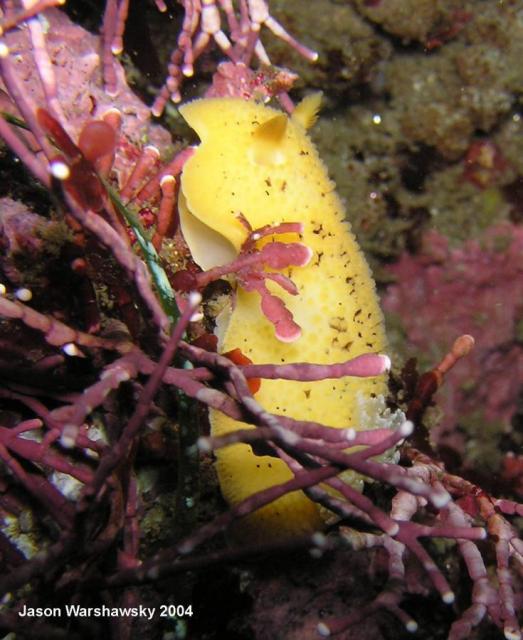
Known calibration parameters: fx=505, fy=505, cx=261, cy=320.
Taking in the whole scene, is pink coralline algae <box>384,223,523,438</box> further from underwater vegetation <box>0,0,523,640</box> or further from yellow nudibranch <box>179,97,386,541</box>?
yellow nudibranch <box>179,97,386,541</box>

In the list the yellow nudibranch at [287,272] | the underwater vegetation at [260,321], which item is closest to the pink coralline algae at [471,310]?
the underwater vegetation at [260,321]

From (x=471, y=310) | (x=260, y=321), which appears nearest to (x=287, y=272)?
(x=260, y=321)

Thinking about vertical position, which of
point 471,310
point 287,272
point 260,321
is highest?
point 471,310

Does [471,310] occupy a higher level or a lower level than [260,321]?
higher

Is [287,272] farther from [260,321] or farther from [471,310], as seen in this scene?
[471,310]

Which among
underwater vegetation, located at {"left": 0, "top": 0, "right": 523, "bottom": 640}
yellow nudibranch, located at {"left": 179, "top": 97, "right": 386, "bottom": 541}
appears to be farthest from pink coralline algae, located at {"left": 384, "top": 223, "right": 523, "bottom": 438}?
yellow nudibranch, located at {"left": 179, "top": 97, "right": 386, "bottom": 541}

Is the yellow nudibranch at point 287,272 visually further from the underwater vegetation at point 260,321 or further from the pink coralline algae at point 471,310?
the pink coralline algae at point 471,310

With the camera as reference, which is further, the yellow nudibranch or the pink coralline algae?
the pink coralline algae
